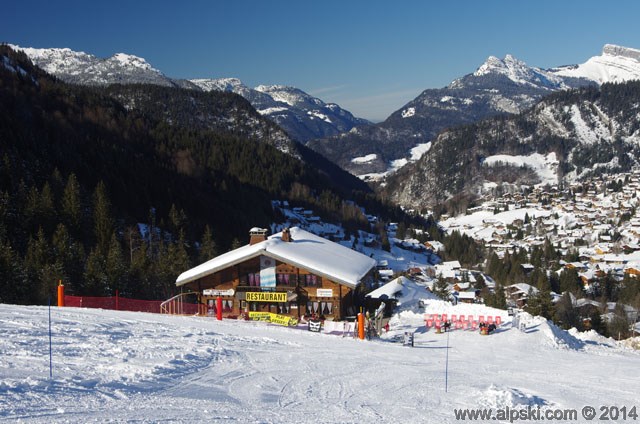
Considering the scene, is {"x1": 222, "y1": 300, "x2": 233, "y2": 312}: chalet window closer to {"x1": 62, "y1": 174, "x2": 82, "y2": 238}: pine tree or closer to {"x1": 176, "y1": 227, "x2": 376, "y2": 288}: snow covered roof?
{"x1": 176, "y1": 227, "x2": 376, "y2": 288}: snow covered roof

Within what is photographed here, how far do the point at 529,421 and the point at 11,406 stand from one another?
1044 centimetres

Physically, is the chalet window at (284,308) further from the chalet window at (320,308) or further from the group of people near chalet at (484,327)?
the group of people near chalet at (484,327)

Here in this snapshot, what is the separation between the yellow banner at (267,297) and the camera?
1313 inches

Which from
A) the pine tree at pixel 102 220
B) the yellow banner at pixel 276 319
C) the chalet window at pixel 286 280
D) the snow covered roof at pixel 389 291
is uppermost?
the pine tree at pixel 102 220

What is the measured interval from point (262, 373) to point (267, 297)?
1793 centimetres

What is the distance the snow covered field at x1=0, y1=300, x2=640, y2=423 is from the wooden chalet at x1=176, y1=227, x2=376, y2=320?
8354mm

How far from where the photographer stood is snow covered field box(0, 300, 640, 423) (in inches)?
459

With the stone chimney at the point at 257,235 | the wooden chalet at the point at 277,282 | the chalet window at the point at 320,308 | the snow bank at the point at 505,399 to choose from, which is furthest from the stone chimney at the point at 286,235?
the snow bank at the point at 505,399

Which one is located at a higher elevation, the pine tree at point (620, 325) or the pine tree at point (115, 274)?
the pine tree at point (115, 274)

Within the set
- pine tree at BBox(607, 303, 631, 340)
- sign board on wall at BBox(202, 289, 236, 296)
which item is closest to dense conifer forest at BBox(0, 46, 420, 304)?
sign board on wall at BBox(202, 289, 236, 296)

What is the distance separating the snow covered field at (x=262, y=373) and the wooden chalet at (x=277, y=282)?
27.4 ft

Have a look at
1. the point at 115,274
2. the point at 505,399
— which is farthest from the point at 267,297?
the point at 115,274

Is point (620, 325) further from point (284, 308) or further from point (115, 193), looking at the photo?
point (115, 193)

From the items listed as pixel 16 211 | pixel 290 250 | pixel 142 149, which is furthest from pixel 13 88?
pixel 290 250
